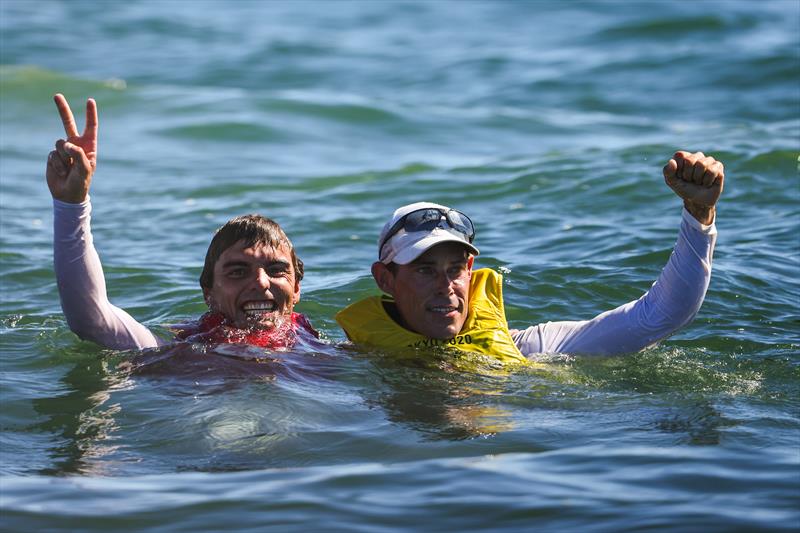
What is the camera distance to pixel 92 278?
6453mm

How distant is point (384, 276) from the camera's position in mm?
7203

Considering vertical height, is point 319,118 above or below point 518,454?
above

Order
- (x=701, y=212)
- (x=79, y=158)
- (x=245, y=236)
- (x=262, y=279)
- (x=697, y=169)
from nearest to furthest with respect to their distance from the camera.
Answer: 1. (x=79, y=158)
2. (x=697, y=169)
3. (x=701, y=212)
4. (x=262, y=279)
5. (x=245, y=236)

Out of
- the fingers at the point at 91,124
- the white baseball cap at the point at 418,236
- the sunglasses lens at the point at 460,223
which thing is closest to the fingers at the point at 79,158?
the fingers at the point at 91,124

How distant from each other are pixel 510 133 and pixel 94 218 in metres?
6.91

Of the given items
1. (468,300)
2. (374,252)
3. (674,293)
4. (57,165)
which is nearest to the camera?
(57,165)

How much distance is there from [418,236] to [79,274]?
179 centimetres

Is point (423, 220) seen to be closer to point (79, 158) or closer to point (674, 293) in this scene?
point (674, 293)

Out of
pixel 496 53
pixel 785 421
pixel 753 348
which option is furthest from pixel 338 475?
pixel 496 53

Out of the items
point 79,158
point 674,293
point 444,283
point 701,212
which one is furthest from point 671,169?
point 79,158

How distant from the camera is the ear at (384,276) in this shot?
7176 millimetres

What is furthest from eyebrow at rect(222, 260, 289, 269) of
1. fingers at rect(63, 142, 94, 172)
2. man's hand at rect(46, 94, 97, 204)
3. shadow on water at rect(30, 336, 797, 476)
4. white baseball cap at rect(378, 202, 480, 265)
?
fingers at rect(63, 142, 94, 172)

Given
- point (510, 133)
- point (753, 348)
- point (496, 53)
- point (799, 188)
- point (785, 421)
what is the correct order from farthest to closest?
point (496, 53) < point (510, 133) < point (799, 188) < point (753, 348) < point (785, 421)

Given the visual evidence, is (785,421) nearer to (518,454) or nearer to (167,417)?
(518,454)
